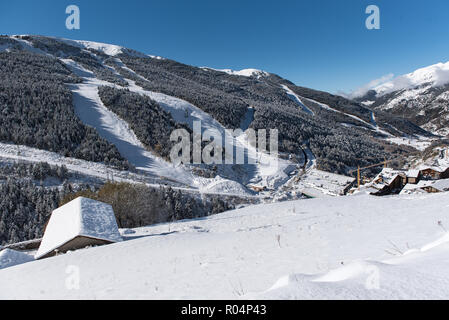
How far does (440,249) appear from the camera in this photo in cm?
492

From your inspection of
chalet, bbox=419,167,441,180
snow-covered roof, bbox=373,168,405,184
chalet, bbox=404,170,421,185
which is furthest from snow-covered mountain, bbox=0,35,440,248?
chalet, bbox=419,167,441,180

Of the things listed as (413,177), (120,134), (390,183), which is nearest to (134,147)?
(120,134)

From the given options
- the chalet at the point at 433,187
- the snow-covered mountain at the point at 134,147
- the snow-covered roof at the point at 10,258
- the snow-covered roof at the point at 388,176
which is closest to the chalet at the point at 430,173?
the snow-covered roof at the point at 388,176

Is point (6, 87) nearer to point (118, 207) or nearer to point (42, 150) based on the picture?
→ point (42, 150)

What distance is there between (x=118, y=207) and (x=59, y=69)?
86.0 meters

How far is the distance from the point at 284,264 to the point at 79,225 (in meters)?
12.0

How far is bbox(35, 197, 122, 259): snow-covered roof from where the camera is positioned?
43.2 ft

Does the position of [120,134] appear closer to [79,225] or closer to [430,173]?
[79,225]

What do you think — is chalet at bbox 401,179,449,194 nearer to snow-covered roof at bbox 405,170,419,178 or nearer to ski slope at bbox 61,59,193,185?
snow-covered roof at bbox 405,170,419,178

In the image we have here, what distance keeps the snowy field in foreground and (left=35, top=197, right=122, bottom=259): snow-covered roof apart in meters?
3.88

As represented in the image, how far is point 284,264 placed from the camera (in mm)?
6449

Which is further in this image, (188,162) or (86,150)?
(188,162)
